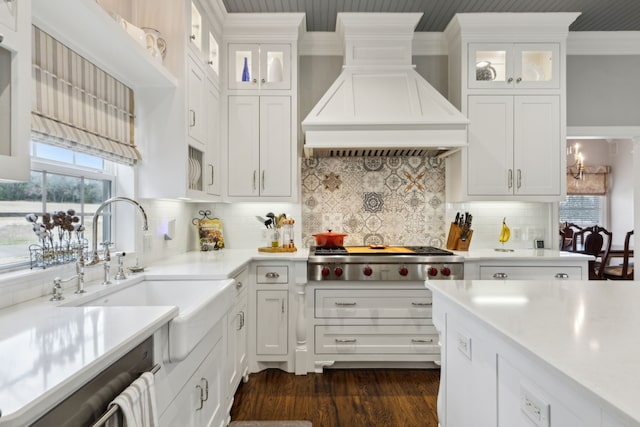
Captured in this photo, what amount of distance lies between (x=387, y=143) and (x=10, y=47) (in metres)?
2.48

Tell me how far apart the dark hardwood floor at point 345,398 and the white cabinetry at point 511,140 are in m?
1.70

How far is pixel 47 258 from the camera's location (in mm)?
1616

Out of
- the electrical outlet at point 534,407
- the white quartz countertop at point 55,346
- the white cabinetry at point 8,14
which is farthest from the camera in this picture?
the white cabinetry at point 8,14

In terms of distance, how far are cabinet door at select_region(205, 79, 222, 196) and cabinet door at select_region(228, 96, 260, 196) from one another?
13cm

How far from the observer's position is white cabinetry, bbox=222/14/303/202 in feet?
10.8

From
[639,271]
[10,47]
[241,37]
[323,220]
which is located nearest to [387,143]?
[323,220]

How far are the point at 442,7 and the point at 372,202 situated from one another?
1.77m

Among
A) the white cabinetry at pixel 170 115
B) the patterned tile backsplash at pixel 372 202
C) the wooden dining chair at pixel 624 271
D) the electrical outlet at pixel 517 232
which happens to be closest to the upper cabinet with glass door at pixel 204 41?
the white cabinetry at pixel 170 115

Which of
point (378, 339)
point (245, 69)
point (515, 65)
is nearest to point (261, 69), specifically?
point (245, 69)

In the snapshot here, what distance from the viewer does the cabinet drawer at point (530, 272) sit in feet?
9.93

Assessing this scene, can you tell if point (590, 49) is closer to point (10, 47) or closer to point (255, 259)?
point (255, 259)

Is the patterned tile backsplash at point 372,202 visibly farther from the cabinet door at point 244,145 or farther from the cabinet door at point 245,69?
the cabinet door at point 245,69

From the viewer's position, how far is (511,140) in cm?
331

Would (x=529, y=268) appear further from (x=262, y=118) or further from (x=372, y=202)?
(x=262, y=118)
